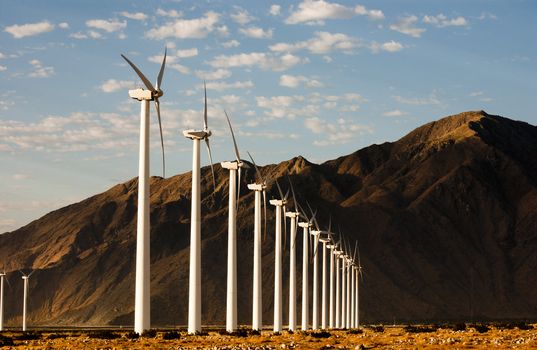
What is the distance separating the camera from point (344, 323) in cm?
17350

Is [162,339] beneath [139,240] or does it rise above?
beneath

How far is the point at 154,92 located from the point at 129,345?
64.0ft

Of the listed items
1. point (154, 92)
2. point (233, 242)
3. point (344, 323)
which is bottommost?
point (344, 323)

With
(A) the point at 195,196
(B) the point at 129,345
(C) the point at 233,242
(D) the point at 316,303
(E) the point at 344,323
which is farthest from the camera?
(E) the point at 344,323

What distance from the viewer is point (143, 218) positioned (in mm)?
59969

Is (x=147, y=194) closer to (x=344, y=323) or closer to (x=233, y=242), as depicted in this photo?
(x=233, y=242)

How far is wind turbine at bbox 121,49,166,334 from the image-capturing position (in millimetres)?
60094

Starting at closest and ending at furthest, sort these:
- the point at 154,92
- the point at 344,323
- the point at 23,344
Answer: the point at 23,344, the point at 154,92, the point at 344,323

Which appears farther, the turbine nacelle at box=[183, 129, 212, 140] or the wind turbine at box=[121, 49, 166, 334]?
the turbine nacelle at box=[183, 129, 212, 140]

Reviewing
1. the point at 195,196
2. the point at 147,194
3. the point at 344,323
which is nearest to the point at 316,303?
the point at 344,323

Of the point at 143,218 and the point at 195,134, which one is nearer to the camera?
the point at 143,218

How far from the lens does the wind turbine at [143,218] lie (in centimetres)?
6009

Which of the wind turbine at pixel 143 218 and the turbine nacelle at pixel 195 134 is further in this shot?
the turbine nacelle at pixel 195 134

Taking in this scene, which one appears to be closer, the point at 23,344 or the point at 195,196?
the point at 23,344
